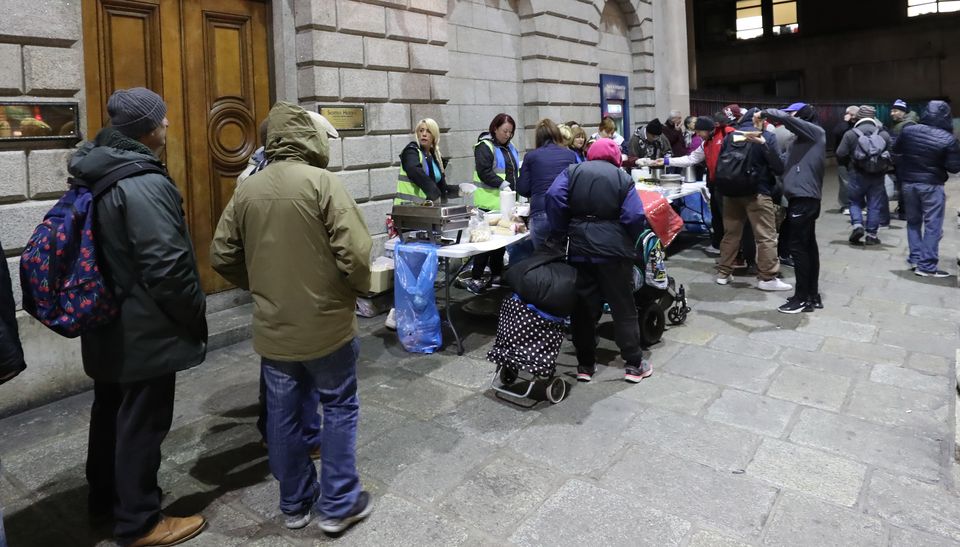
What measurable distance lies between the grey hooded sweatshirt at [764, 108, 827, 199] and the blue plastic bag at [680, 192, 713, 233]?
3.68m

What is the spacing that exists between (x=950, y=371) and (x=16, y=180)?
666 cm

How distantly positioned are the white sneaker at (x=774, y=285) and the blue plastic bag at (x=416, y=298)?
3782 millimetres

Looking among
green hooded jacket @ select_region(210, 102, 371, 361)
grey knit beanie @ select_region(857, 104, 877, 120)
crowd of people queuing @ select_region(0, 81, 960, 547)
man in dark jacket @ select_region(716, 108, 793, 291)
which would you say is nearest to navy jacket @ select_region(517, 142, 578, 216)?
man in dark jacket @ select_region(716, 108, 793, 291)

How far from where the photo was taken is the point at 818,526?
115 inches

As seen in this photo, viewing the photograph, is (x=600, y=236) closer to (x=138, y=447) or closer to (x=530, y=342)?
(x=530, y=342)

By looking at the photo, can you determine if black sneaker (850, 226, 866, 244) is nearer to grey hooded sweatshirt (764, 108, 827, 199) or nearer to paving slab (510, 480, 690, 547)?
grey hooded sweatshirt (764, 108, 827, 199)

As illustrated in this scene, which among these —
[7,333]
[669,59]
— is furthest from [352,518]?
[669,59]

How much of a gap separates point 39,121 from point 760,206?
21.5 feet

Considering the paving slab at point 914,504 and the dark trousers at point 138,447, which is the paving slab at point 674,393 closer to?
the paving slab at point 914,504

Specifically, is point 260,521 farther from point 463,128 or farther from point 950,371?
point 463,128

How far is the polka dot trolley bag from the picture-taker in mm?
4238

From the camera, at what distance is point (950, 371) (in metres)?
4.76

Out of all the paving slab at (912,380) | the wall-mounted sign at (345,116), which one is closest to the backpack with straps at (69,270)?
the wall-mounted sign at (345,116)

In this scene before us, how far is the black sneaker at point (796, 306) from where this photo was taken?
632 cm
